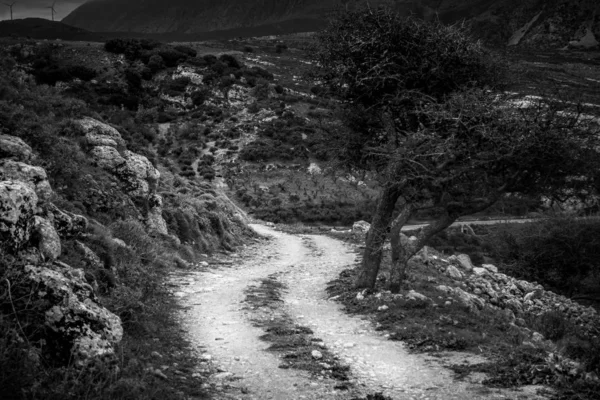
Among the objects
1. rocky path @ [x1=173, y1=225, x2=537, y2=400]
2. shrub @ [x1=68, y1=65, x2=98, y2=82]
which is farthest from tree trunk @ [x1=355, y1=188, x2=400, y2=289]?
shrub @ [x1=68, y1=65, x2=98, y2=82]

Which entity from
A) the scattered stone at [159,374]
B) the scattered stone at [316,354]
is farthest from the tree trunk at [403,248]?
the scattered stone at [159,374]

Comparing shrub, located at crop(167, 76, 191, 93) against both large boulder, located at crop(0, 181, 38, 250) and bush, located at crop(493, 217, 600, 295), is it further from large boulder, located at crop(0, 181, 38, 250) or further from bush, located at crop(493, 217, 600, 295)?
large boulder, located at crop(0, 181, 38, 250)

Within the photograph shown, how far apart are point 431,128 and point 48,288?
9535 millimetres

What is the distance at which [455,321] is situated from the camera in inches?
419

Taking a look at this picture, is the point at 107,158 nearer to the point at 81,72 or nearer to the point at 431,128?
the point at 431,128

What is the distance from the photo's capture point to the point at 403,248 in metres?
13.0

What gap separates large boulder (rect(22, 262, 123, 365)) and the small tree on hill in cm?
751

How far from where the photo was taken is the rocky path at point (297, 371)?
6840 millimetres

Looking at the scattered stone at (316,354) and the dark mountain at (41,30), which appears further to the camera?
the dark mountain at (41,30)

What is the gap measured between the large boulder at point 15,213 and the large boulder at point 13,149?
3.83 m

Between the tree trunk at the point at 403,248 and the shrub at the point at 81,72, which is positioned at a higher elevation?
the shrub at the point at 81,72

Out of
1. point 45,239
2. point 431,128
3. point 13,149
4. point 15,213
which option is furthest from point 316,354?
point 13,149

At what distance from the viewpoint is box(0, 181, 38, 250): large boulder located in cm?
644

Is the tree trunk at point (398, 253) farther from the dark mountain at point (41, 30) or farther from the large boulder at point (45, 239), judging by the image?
the dark mountain at point (41, 30)
